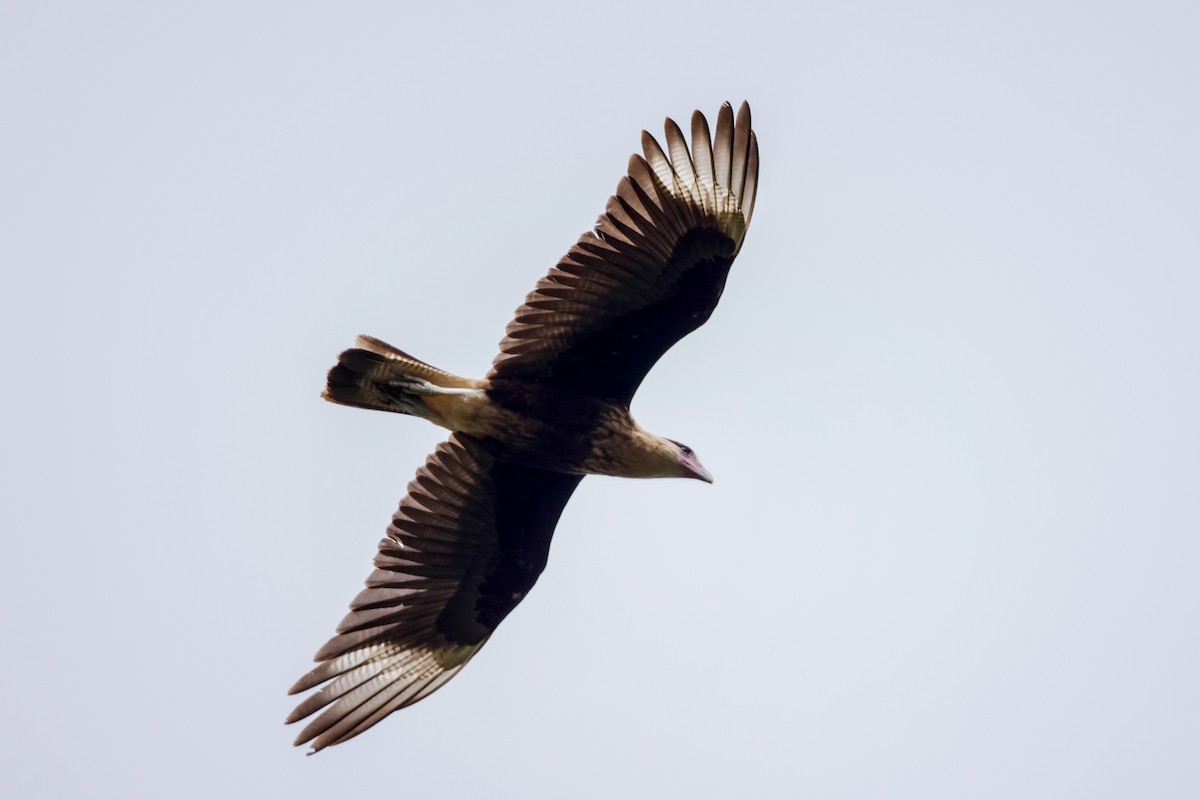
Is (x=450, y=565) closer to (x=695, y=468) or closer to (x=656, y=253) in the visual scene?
(x=695, y=468)

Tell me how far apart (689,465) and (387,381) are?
165 cm

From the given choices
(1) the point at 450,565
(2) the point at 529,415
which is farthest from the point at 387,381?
(1) the point at 450,565

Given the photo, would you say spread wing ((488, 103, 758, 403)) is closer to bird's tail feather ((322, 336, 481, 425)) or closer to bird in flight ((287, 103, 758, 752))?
bird in flight ((287, 103, 758, 752))

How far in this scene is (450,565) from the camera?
29.0ft

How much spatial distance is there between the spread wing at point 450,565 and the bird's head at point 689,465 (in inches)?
30.4

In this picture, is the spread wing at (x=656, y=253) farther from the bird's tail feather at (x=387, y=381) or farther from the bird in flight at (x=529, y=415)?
the bird's tail feather at (x=387, y=381)

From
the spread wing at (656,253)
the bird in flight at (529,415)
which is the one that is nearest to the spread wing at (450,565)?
the bird in flight at (529,415)

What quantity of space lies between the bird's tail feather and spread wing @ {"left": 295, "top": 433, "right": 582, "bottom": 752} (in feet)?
1.57

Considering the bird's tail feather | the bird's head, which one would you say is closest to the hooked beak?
the bird's head

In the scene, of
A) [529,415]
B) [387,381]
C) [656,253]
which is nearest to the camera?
[656,253]

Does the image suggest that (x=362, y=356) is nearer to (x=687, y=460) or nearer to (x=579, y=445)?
(x=579, y=445)

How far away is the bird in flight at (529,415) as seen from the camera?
25.6 feet

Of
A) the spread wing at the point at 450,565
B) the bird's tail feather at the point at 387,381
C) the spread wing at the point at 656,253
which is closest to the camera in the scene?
the spread wing at the point at 656,253

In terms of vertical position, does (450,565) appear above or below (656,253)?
below
